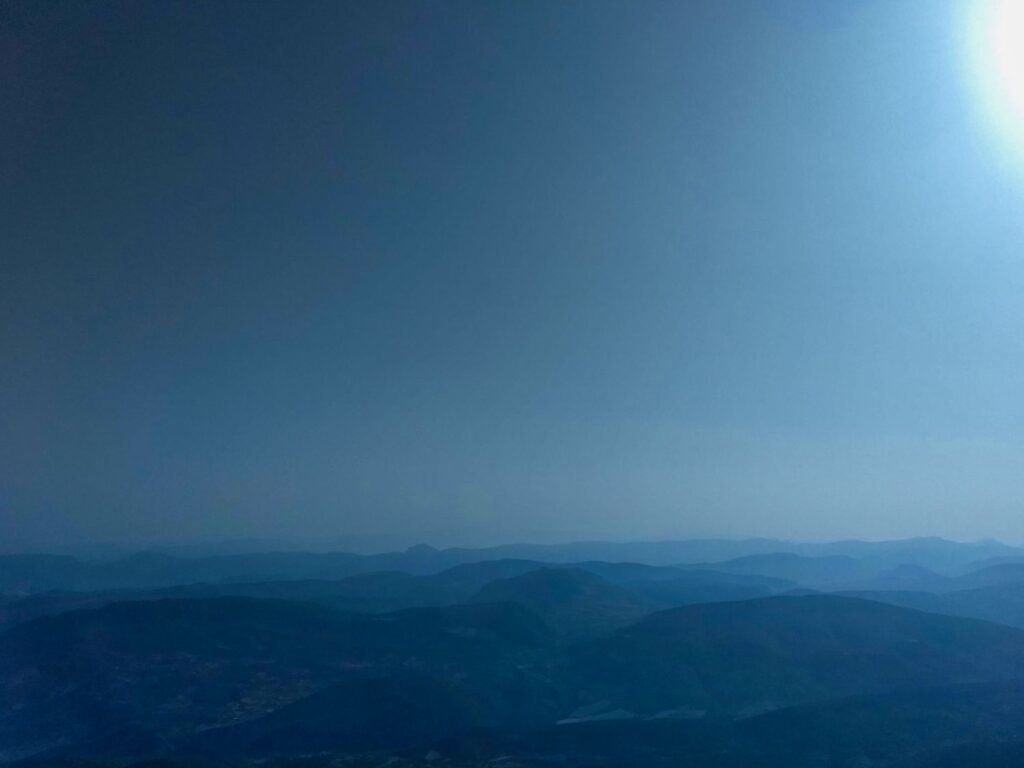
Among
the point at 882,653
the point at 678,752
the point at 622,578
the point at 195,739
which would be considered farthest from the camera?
the point at 622,578

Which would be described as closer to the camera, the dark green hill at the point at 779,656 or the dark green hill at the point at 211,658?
the dark green hill at the point at 211,658

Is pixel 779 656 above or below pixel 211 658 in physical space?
below

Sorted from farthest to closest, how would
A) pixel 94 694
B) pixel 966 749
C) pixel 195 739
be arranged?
pixel 94 694 → pixel 195 739 → pixel 966 749

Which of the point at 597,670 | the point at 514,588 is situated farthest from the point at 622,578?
the point at 597,670

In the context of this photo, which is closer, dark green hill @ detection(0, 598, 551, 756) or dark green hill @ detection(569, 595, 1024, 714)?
dark green hill @ detection(0, 598, 551, 756)

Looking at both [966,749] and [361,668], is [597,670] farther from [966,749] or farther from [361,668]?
[966,749]

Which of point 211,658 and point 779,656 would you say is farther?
point 211,658

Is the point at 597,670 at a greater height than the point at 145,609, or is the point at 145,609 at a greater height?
the point at 145,609

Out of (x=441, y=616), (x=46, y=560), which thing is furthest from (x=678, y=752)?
(x=46, y=560)

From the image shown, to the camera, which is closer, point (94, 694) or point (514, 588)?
point (94, 694)
